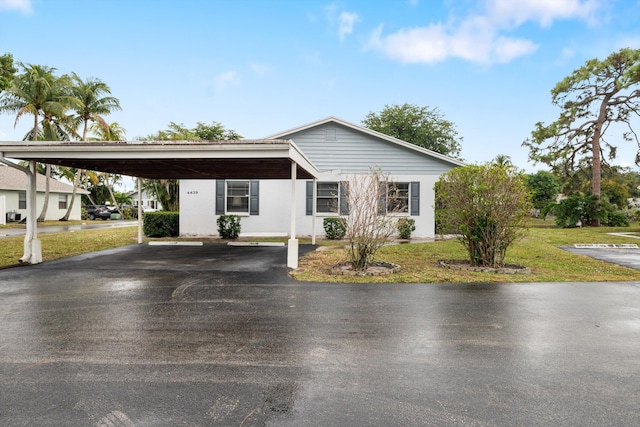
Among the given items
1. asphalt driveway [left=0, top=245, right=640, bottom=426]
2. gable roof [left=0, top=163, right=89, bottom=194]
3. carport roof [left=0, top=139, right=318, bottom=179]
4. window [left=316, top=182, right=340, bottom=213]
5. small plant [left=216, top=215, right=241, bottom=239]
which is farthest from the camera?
gable roof [left=0, top=163, right=89, bottom=194]

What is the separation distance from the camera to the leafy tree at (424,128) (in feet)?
115

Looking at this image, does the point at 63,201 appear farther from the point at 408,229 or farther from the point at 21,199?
the point at 408,229

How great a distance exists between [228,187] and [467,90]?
534 inches

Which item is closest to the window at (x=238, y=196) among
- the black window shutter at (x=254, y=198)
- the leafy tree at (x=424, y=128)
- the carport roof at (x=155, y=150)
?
the black window shutter at (x=254, y=198)

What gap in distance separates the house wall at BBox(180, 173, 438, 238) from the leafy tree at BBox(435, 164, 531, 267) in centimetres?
704

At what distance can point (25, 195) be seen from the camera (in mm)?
28031

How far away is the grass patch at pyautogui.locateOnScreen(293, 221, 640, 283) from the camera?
23.6 ft

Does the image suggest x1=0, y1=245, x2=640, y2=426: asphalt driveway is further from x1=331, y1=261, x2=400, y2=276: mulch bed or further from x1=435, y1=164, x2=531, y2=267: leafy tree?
x1=435, y1=164, x2=531, y2=267: leafy tree

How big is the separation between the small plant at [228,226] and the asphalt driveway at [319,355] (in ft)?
27.1

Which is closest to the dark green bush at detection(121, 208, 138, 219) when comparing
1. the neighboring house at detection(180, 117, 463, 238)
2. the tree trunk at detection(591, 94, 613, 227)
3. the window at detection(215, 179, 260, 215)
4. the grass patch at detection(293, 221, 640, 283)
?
the neighboring house at detection(180, 117, 463, 238)

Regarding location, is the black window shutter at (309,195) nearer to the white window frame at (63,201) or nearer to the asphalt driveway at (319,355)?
the asphalt driveway at (319,355)

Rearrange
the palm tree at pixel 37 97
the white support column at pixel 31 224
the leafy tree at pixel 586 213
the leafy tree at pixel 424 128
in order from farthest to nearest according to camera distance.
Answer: the leafy tree at pixel 424 128 → the palm tree at pixel 37 97 → the leafy tree at pixel 586 213 → the white support column at pixel 31 224

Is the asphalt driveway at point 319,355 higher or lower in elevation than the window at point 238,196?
lower

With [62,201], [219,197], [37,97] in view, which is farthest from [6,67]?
[62,201]
